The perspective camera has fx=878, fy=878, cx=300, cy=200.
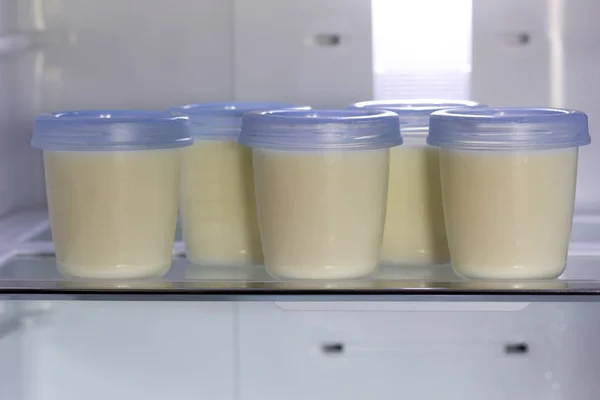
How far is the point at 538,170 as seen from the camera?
0.70 metres

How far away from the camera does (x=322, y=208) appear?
0.70 metres

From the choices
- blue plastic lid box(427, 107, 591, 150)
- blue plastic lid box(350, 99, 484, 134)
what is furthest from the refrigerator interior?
blue plastic lid box(427, 107, 591, 150)

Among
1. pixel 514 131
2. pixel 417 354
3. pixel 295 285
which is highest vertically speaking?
pixel 514 131

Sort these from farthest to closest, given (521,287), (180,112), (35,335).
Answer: (35,335), (180,112), (521,287)

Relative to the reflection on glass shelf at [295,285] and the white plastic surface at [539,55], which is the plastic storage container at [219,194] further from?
the white plastic surface at [539,55]

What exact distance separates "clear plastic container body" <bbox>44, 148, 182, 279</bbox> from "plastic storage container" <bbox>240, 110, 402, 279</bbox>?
0.28 feet

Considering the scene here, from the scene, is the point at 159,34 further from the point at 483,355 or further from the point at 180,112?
the point at 483,355

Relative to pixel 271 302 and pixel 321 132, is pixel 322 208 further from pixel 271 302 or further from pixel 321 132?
pixel 271 302

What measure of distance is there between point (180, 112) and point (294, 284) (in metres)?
0.22

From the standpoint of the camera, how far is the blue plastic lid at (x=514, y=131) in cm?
69

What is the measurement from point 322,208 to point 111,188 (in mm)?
172

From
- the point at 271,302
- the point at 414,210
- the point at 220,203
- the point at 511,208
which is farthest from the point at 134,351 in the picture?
the point at 511,208

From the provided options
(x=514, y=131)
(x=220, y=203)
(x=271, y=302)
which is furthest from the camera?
(x=271, y=302)

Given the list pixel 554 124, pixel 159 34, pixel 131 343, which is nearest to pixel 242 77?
pixel 159 34
